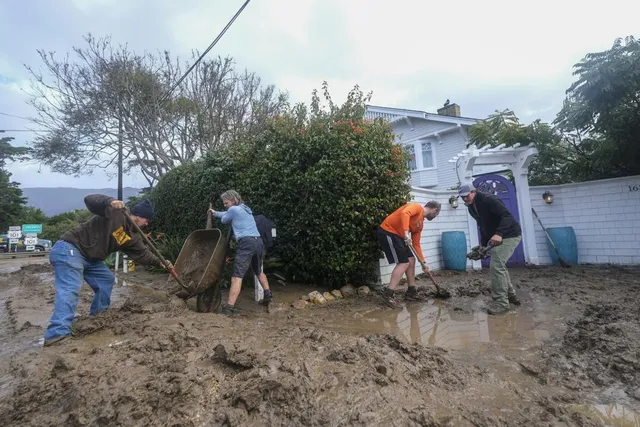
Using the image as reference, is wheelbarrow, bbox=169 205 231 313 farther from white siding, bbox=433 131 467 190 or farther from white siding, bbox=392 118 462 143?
white siding, bbox=392 118 462 143

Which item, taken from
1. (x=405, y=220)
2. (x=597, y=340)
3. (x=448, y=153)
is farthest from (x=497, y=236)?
(x=448, y=153)

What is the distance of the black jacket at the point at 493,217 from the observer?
4867 millimetres

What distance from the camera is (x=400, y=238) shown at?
5137 millimetres

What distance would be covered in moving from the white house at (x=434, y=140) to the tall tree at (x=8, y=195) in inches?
1239

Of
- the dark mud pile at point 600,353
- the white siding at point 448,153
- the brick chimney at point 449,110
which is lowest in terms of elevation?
the dark mud pile at point 600,353

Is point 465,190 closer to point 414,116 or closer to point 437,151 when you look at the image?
point 437,151

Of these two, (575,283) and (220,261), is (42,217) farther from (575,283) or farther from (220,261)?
(575,283)

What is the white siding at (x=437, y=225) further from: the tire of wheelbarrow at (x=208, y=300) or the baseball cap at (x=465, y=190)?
the tire of wheelbarrow at (x=208, y=300)

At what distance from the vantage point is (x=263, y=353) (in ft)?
9.37

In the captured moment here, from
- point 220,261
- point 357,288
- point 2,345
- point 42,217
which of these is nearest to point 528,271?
point 357,288

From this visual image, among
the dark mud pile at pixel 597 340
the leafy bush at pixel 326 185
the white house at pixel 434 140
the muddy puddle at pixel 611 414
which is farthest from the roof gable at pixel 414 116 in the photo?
the muddy puddle at pixel 611 414

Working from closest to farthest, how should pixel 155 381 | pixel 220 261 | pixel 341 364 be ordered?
1. pixel 155 381
2. pixel 341 364
3. pixel 220 261

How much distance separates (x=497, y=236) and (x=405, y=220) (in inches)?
45.7

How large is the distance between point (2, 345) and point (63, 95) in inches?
543
